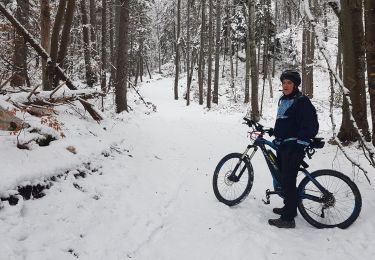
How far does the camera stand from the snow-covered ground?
4309 millimetres

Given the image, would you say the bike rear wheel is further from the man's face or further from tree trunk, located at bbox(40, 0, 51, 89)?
tree trunk, located at bbox(40, 0, 51, 89)

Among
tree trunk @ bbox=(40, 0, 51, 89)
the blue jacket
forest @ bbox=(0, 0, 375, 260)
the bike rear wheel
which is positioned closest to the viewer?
forest @ bbox=(0, 0, 375, 260)

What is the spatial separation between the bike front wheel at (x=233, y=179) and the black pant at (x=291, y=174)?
0.91 metres

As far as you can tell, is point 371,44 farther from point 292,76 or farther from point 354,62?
point 354,62

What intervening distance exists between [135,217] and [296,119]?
2857 mm

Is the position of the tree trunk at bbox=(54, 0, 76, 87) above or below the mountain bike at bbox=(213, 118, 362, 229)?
above

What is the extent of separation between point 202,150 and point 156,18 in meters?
60.0

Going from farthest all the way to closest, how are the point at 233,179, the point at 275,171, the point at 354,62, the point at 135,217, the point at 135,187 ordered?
the point at 354,62
the point at 135,187
the point at 233,179
the point at 275,171
the point at 135,217

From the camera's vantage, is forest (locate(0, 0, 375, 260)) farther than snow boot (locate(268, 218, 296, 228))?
No

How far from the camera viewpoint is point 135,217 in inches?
214

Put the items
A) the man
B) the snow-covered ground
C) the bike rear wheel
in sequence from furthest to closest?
the man → the bike rear wheel → the snow-covered ground

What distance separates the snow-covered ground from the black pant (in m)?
0.30

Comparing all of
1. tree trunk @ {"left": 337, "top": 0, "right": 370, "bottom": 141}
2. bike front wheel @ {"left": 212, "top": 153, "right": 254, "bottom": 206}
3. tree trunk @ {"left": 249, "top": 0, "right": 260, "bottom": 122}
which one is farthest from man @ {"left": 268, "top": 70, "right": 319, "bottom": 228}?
tree trunk @ {"left": 249, "top": 0, "right": 260, "bottom": 122}

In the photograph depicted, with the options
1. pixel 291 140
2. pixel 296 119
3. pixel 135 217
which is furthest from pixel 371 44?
pixel 135 217
